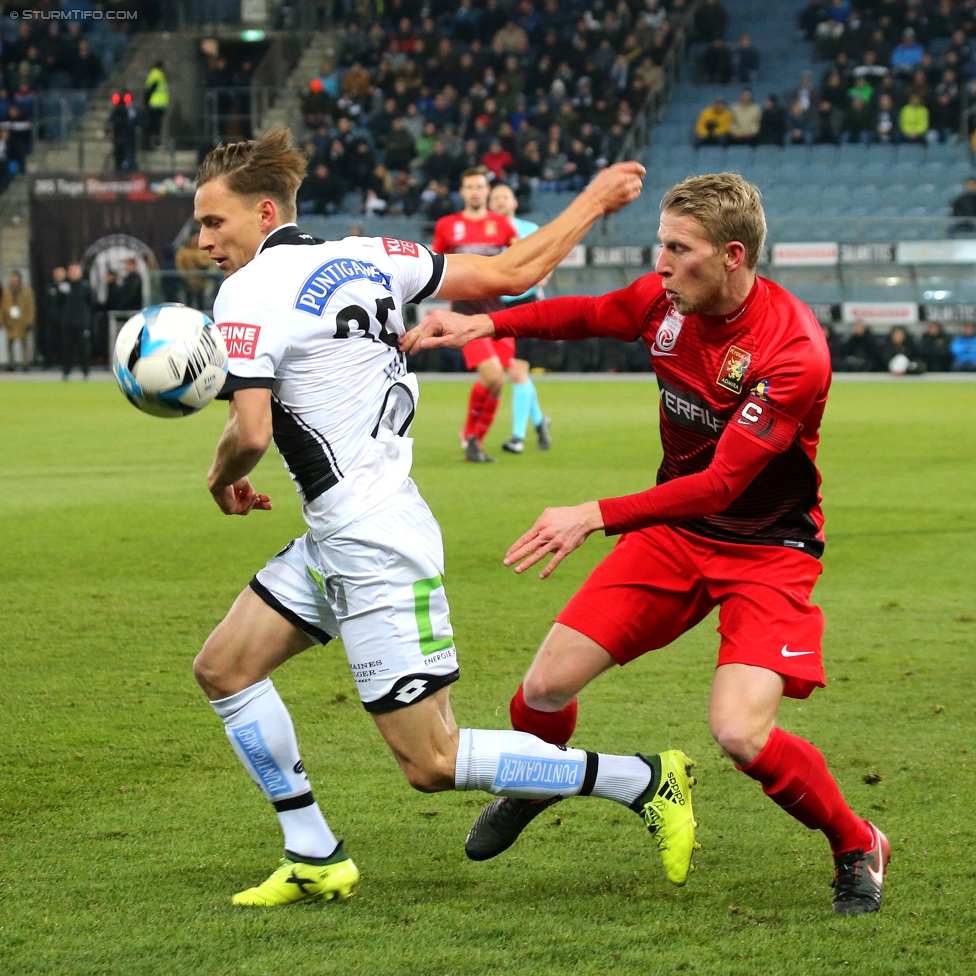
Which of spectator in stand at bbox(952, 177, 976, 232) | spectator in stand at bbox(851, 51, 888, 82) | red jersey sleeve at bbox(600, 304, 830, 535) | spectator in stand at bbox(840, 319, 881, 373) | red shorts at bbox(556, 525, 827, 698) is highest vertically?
spectator in stand at bbox(851, 51, 888, 82)

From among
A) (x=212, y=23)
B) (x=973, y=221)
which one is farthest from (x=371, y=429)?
(x=212, y=23)

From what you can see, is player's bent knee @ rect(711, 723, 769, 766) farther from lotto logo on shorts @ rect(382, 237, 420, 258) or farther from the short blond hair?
lotto logo on shorts @ rect(382, 237, 420, 258)

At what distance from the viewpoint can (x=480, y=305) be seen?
1441cm

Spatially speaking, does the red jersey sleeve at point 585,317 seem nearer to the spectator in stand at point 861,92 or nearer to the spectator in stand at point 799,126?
the spectator in stand at point 799,126

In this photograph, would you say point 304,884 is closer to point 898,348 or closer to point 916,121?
point 898,348

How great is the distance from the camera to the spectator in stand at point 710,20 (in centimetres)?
3297

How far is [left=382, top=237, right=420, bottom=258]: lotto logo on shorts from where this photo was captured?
161 inches

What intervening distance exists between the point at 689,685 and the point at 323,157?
27098 millimetres

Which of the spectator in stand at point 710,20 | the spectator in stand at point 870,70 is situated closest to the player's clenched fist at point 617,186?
the spectator in stand at point 870,70

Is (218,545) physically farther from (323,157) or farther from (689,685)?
(323,157)

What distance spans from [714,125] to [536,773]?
1126 inches

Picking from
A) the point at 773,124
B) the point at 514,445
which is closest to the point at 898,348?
the point at 773,124

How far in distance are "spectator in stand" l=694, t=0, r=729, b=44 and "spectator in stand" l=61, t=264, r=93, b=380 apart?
1482cm

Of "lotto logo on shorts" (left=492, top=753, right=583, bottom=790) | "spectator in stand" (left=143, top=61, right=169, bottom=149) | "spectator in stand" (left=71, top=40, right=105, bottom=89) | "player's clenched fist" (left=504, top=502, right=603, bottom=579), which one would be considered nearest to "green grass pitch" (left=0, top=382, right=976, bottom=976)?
"lotto logo on shorts" (left=492, top=753, right=583, bottom=790)
